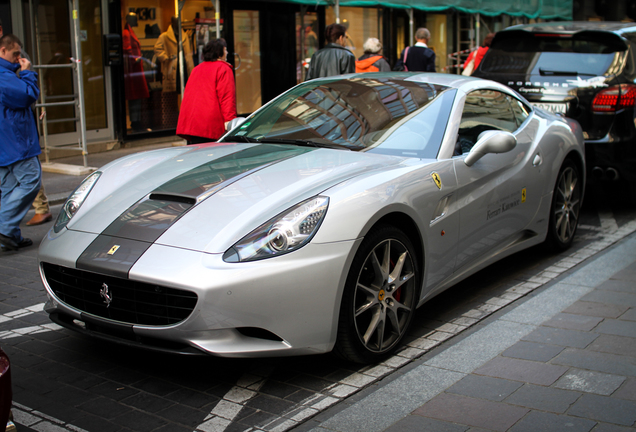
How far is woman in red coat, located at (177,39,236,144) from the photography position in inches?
266

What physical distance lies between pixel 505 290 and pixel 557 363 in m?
1.30

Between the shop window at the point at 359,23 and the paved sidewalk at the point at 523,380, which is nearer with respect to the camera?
the paved sidewalk at the point at 523,380

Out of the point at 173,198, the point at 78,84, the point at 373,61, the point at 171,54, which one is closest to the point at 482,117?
the point at 173,198

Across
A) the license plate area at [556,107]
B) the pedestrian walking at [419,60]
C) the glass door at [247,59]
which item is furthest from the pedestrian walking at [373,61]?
the glass door at [247,59]

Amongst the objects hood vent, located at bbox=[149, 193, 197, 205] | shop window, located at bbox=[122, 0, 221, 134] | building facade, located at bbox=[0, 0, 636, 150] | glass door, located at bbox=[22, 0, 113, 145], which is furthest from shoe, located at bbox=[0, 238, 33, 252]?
shop window, located at bbox=[122, 0, 221, 134]

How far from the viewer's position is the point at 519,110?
541 cm

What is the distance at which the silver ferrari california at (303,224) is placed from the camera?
10.4ft

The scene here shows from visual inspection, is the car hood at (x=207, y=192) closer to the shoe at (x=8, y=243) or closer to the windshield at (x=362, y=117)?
the windshield at (x=362, y=117)

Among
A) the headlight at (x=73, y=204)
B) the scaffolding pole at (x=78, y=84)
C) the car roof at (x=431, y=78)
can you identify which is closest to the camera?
the headlight at (x=73, y=204)

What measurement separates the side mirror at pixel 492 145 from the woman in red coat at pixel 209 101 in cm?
311

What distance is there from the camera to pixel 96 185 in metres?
4.04

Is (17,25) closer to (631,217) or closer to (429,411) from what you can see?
(631,217)

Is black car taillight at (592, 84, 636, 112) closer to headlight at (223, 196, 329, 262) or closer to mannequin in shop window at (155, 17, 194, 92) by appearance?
headlight at (223, 196, 329, 262)

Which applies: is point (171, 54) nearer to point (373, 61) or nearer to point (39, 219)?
point (373, 61)
